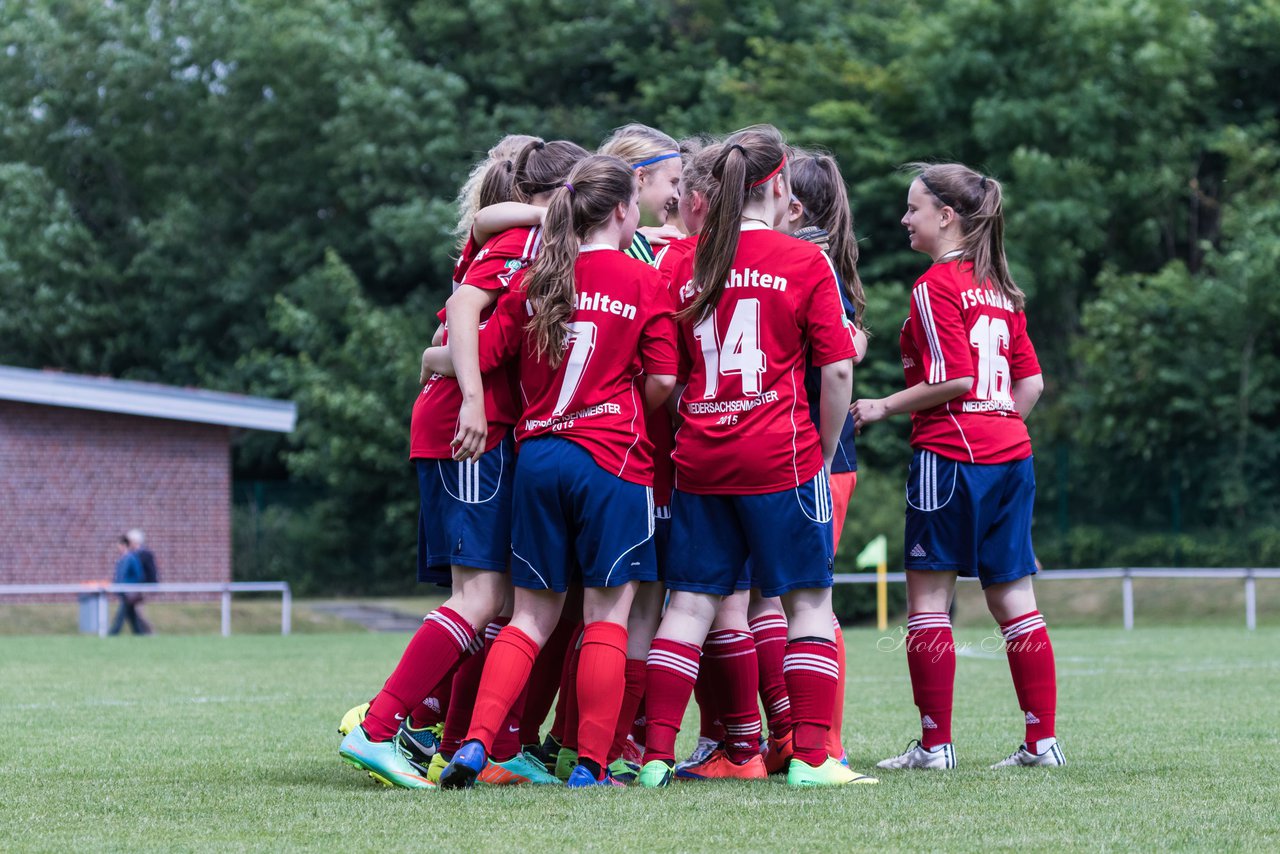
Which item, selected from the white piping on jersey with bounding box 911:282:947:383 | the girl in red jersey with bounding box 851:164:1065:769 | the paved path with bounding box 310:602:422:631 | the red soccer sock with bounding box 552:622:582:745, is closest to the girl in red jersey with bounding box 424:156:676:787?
the red soccer sock with bounding box 552:622:582:745

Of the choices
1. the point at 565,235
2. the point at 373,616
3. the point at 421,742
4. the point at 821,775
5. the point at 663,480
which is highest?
the point at 565,235

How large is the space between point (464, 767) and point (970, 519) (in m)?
1.98

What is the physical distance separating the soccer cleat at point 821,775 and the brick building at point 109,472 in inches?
762

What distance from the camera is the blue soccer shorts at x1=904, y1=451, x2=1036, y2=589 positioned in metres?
5.66

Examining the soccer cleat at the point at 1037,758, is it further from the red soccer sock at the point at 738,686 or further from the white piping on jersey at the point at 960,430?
the white piping on jersey at the point at 960,430

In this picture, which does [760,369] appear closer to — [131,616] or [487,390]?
[487,390]

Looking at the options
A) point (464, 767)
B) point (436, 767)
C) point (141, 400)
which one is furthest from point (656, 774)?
point (141, 400)

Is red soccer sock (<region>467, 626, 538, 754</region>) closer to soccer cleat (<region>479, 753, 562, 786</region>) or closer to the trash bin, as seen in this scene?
soccer cleat (<region>479, 753, 562, 786</region>)

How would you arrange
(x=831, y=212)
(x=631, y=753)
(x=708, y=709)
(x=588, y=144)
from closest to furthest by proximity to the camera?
(x=631, y=753) → (x=708, y=709) → (x=831, y=212) → (x=588, y=144)

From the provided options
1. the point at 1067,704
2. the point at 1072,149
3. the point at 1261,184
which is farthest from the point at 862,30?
the point at 1067,704

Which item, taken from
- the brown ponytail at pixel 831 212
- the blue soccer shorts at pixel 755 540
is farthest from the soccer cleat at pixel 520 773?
the brown ponytail at pixel 831 212

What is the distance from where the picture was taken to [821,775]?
511 cm

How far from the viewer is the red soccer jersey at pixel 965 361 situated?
570 centimetres

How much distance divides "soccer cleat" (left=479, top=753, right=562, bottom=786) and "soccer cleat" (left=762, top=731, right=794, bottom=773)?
78 centimetres
